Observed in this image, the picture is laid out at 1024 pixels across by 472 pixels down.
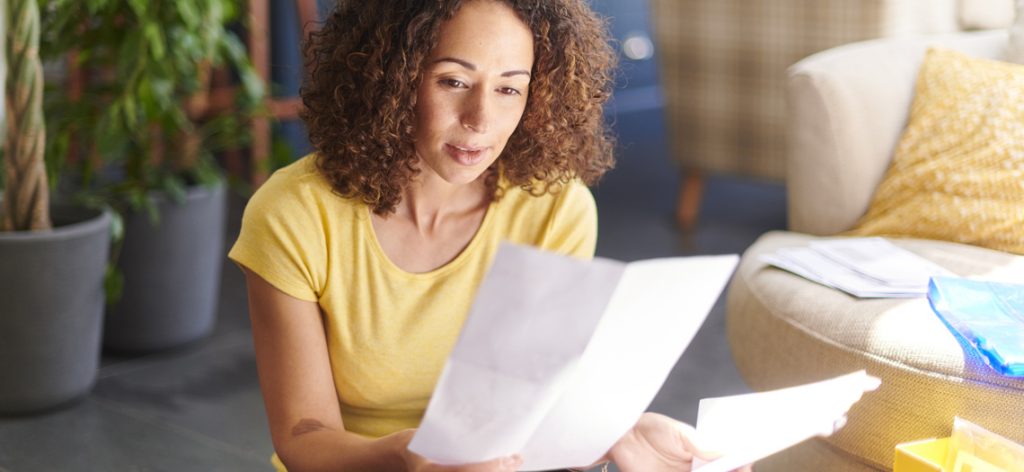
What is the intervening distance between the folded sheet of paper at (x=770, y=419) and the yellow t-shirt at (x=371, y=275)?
315 mm

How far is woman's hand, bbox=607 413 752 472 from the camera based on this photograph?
3.68 feet

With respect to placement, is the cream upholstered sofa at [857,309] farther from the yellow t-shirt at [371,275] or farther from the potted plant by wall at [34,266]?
the potted plant by wall at [34,266]

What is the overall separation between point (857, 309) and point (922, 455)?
27 centimetres

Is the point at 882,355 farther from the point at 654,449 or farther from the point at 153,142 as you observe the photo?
the point at 153,142

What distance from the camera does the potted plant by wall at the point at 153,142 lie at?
7.64 ft

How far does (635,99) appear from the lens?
503 centimetres

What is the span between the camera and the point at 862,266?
1747 mm

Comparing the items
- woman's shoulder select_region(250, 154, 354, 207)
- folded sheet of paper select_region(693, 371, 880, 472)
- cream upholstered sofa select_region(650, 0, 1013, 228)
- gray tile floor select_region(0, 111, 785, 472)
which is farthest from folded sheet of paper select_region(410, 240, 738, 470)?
cream upholstered sofa select_region(650, 0, 1013, 228)

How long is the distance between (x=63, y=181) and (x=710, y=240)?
1.80 m

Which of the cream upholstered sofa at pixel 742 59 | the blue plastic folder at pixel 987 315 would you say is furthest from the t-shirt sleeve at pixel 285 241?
the cream upholstered sofa at pixel 742 59

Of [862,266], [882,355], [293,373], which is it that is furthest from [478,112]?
[862,266]

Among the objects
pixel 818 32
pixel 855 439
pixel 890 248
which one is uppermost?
pixel 818 32

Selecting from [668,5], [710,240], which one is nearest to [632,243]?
[710,240]

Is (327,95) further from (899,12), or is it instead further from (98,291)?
(899,12)
